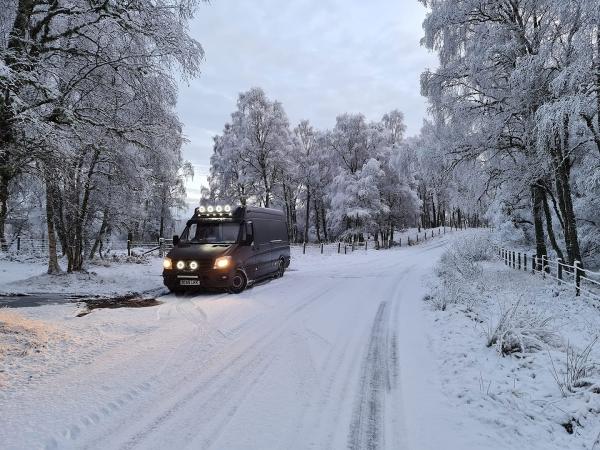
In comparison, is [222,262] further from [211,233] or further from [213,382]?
[213,382]

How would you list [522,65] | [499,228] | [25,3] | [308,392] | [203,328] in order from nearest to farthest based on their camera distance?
[308,392]
[25,3]
[203,328]
[522,65]
[499,228]

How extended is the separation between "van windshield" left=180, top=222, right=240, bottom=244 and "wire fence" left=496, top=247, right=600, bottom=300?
30.5 feet

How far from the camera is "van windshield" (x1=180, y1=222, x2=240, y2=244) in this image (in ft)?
40.0

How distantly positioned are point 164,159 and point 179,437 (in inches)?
491

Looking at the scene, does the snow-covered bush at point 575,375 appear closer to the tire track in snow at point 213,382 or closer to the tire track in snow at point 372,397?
the tire track in snow at point 372,397

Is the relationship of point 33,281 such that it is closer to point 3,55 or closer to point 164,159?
point 164,159

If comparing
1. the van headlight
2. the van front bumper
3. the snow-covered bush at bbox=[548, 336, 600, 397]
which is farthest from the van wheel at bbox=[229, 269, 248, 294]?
the snow-covered bush at bbox=[548, 336, 600, 397]

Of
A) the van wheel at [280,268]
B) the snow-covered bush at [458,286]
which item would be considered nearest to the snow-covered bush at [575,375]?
the snow-covered bush at [458,286]

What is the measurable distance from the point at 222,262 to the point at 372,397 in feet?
23.8

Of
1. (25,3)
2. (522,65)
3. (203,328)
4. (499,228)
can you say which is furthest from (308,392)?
(499,228)

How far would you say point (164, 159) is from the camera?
575 inches

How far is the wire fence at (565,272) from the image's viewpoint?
10698mm

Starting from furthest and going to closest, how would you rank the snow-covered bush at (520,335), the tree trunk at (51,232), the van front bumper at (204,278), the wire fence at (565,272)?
the tree trunk at (51,232) < the van front bumper at (204,278) < the wire fence at (565,272) < the snow-covered bush at (520,335)

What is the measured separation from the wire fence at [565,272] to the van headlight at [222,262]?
8813 mm
